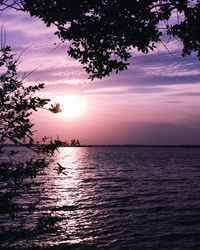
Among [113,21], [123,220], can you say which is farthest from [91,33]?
[123,220]

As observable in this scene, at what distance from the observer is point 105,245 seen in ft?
86.4

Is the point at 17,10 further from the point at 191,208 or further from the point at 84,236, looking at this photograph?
the point at 191,208

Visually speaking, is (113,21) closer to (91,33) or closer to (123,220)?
(91,33)

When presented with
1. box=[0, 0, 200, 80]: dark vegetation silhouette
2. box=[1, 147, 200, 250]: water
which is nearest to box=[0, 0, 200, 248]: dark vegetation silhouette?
box=[0, 0, 200, 80]: dark vegetation silhouette

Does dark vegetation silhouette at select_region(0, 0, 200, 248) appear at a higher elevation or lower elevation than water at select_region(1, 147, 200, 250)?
higher

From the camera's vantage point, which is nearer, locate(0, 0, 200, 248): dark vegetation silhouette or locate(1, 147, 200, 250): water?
locate(0, 0, 200, 248): dark vegetation silhouette

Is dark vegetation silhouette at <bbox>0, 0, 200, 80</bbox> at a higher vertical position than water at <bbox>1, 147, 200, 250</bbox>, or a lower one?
higher

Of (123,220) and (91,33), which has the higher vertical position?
(91,33)

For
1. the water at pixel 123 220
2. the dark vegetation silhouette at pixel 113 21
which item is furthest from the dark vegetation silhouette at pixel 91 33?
the water at pixel 123 220

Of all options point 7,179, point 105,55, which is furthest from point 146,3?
point 7,179

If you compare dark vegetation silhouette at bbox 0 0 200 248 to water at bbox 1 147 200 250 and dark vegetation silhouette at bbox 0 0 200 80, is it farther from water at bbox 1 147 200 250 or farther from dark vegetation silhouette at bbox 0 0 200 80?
water at bbox 1 147 200 250

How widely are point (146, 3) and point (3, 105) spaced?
13.8 feet

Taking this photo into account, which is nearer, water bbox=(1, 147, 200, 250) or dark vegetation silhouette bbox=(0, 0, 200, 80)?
dark vegetation silhouette bbox=(0, 0, 200, 80)

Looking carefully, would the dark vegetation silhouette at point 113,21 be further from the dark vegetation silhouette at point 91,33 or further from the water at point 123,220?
the water at point 123,220
